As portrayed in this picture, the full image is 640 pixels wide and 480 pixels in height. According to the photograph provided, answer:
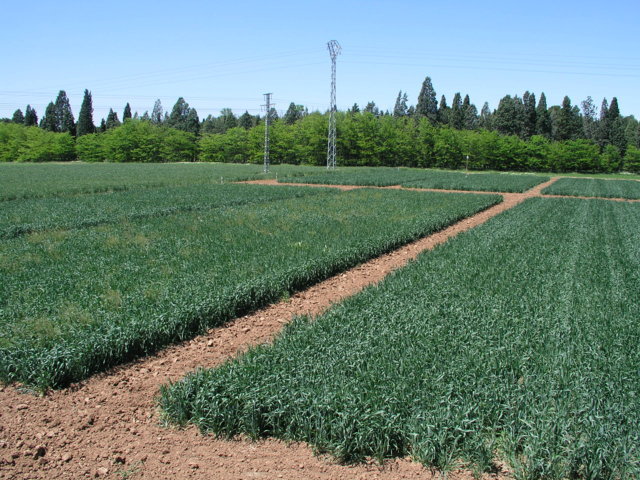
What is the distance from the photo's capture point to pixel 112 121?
116 metres

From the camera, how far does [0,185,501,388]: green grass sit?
7008 millimetres

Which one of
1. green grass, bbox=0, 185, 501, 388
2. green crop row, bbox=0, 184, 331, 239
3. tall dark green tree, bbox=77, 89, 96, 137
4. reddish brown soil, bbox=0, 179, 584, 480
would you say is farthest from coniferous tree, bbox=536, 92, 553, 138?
reddish brown soil, bbox=0, 179, 584, 480

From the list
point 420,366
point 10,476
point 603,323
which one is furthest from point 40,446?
point 603,323

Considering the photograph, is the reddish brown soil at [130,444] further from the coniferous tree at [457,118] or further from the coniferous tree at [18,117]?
the coniferous tree at [18,117]

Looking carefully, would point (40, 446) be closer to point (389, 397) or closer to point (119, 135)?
point (389, 397)

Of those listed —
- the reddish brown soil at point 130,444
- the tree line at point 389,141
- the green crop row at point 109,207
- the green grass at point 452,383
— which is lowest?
the reddish brown soil at point 130,444

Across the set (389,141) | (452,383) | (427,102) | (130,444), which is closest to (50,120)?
(389,141)

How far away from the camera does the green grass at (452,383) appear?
4.73m

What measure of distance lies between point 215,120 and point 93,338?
129 meters

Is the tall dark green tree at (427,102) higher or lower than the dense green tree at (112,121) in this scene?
higher

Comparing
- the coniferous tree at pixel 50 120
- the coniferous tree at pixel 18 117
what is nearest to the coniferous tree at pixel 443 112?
the coniferous tree at pixel 50 120

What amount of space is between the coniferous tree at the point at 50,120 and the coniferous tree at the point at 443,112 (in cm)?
8945

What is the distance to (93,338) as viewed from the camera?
696 centimetres

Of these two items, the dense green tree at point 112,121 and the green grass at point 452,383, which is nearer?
the green grass at point 452,383
